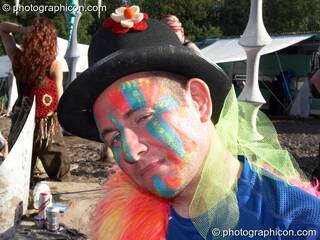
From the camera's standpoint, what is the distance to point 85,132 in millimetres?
1346

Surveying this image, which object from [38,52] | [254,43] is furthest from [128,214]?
[254,43]

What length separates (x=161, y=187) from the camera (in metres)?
1.05

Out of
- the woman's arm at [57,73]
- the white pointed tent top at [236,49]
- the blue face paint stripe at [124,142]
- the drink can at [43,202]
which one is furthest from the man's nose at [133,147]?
the white pointed tent top at [236,49]

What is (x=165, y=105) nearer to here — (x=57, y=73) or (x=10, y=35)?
(x=57, y=73)

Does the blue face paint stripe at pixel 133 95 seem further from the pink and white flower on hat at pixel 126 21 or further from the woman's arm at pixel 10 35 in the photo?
the woman's arm at pixel 10 35

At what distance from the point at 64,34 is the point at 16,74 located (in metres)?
20.8

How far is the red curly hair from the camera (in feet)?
13.0

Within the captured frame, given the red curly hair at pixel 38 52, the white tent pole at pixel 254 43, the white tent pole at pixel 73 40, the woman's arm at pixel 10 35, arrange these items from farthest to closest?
1. the white tent pole at pixel 73 40
2. the white tent pole at pixel 254 43
3. the woman's arm at pixel 10 35
4. the red curly hair at pixel 38 52

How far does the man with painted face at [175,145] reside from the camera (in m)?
1.05

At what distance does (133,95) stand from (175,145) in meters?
0.15

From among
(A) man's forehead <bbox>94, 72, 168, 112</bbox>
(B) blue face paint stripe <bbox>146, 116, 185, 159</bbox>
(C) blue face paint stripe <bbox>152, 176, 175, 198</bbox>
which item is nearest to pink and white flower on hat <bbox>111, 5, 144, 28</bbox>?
(A) man's forehead <bbox>94, 72, 168, 112</bbox>

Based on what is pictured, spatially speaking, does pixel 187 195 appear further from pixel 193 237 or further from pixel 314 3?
pixel 314 3

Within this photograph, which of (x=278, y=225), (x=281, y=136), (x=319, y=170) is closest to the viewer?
(x=278, y=225)

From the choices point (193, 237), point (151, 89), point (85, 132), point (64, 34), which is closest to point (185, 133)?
point (151, 89)
